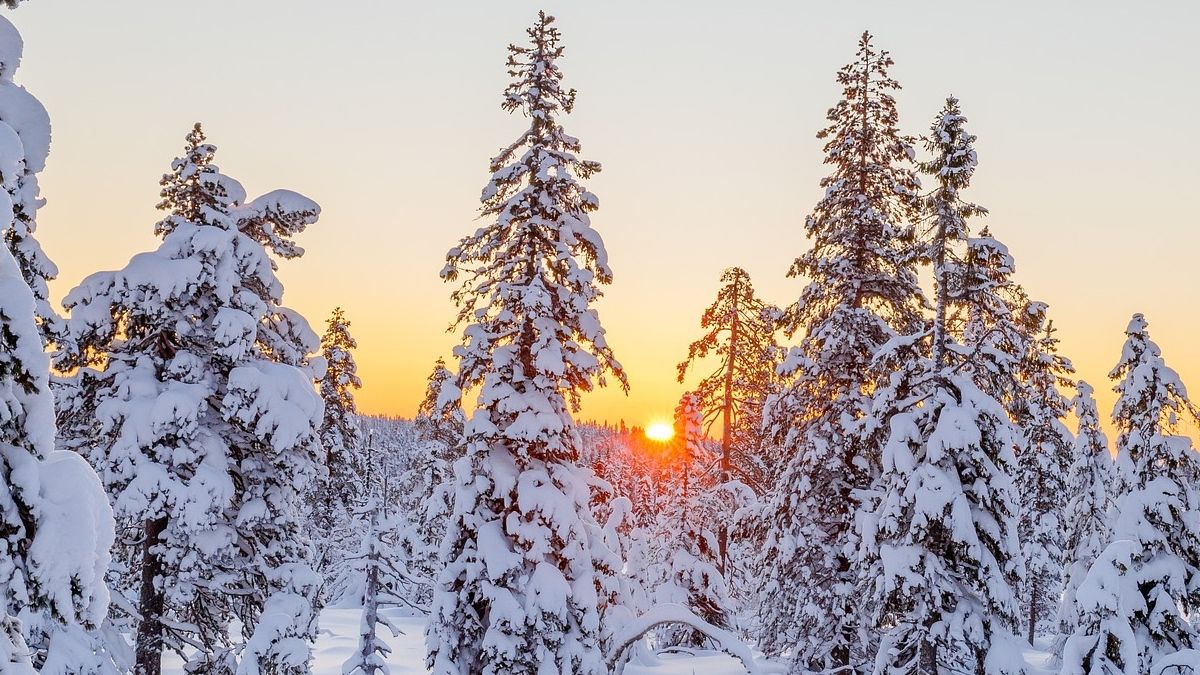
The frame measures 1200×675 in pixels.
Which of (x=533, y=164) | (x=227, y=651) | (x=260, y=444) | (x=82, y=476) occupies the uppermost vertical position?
(x=533, y=164)

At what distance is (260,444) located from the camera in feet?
43.9

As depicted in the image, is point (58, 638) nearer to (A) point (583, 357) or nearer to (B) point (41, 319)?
(B) point (41, 319)

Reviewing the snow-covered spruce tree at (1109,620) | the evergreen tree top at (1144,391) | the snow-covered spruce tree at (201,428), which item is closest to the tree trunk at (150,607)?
the snow-covered spruce tree at (201,428)

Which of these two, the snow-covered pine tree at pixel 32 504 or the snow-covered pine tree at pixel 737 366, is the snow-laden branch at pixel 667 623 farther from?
the snow-covered pine tree at pixel 737 366

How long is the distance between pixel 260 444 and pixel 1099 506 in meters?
33.9

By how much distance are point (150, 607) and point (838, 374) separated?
15363 mm

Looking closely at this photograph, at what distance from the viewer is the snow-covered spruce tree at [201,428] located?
40.3 ft

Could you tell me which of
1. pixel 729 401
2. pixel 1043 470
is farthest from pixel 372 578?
pixel 1043 470

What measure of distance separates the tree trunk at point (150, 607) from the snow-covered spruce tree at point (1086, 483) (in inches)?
1371

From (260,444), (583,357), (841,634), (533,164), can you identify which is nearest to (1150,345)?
(841,634)

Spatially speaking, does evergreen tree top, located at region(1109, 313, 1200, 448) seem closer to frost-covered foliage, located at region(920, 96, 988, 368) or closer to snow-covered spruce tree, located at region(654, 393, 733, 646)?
frost-covered foliage, located at region(920, 96, 988, 368)

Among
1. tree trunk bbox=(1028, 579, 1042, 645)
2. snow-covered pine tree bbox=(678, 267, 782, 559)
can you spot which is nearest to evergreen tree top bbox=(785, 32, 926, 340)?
snow-covered pine tree bbox=(678, 267, 782, 559)

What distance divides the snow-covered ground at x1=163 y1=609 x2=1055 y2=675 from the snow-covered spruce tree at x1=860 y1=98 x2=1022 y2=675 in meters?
1.74

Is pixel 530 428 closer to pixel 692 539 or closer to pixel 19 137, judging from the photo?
pixel 19 137
